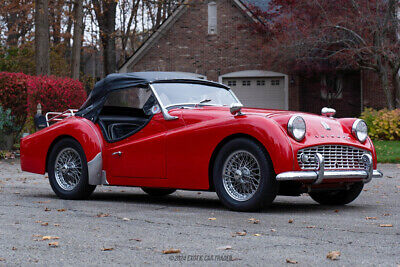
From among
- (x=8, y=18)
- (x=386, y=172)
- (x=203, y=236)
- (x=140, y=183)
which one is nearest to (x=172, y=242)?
(x=203, y=236)

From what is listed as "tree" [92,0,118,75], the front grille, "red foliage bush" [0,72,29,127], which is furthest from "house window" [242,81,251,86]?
the front grille

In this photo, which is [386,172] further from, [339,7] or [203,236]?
[339,7]

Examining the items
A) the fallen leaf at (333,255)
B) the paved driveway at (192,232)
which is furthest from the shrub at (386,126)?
the fallen leaf at (333,255)

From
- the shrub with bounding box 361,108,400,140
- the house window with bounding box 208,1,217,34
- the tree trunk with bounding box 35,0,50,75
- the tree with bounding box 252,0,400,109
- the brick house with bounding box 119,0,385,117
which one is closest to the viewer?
the shrub with bounding box 361,108,400,140

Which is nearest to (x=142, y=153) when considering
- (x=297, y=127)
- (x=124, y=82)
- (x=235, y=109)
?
(x=124, y=82)

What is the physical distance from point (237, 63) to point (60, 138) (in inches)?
783

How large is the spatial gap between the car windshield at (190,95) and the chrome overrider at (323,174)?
1.94m

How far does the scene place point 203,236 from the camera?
512 cm

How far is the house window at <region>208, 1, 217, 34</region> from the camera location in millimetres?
28266

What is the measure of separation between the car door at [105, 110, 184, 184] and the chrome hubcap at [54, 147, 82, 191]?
53 centimetres

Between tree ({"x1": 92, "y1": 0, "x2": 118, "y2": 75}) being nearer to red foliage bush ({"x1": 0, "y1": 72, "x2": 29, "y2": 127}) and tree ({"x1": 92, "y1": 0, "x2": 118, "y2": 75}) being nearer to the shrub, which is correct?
red foliage bush ({"x1": 0, "y1": 72, "x2": 29, "y2": 127})

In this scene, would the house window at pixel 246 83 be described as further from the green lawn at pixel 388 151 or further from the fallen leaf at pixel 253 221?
the fallen leaf at pixel 253 221

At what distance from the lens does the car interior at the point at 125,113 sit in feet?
25.2

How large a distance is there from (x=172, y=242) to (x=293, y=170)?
6.00ft
